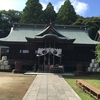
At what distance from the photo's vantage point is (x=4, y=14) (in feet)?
191

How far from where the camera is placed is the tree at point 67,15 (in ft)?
168

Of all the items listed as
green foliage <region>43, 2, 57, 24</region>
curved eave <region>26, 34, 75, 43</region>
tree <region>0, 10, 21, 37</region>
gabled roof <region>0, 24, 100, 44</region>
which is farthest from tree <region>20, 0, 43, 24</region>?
curved eave <region>26, 34, 75, 43</region>

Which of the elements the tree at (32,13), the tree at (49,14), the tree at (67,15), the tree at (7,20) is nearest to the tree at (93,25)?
the tree at (67,15)

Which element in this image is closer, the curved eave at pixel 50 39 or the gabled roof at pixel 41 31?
the curved eave at pixel 50 39

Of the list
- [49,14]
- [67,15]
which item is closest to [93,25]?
[67,15]

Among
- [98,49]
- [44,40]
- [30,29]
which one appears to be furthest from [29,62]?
[98,49]

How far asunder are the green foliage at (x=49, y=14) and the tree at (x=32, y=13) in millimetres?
2974

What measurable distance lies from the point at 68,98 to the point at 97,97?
3.85 feet

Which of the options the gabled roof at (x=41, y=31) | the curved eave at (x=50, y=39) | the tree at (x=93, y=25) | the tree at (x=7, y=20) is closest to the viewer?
the curved eave at (x=50, y=39)

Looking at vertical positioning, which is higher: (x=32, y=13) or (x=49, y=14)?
(x=49, y=14)

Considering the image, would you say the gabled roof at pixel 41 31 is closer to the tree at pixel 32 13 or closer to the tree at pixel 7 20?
the tree at pixel 32 13

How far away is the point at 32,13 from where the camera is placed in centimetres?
5222

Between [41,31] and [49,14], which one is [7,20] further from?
[41,31]

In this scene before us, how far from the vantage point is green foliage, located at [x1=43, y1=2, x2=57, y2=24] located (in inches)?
2169
